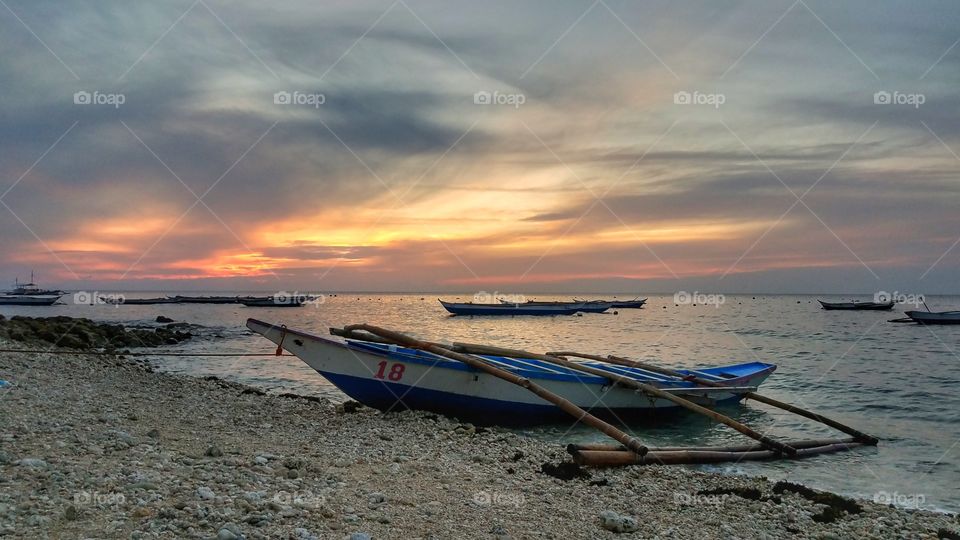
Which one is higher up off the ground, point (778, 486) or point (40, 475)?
point (40, 475)

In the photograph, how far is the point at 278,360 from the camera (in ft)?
94.2

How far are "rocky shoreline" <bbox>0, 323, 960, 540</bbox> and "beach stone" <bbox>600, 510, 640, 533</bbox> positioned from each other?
0.02m

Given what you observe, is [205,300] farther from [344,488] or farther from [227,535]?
[227,535]

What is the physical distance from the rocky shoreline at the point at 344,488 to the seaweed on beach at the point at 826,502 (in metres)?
0.03

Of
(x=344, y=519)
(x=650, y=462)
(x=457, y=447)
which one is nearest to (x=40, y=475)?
(x=344, y=519)

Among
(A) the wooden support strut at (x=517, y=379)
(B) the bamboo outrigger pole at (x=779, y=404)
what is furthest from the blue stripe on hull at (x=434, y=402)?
(B) the bamboo outrigger pole at (x=779, y=404)

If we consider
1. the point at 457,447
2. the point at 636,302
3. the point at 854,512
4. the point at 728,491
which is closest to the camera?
the point at 854,512

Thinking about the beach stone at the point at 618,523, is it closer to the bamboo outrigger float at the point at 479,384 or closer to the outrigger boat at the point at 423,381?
the bamboo outrigger float at the point at 479,384

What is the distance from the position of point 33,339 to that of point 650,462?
93.1 ft

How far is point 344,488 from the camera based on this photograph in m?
7.30

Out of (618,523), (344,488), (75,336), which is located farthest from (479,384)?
(75,336)

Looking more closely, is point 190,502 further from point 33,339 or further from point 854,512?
point 33,339

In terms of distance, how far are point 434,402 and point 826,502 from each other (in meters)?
7.79

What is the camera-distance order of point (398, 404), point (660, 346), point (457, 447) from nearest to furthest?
point (457, 447), point (398, 404), point (660, 346)
